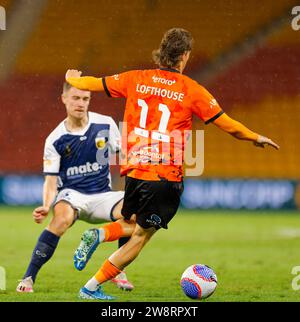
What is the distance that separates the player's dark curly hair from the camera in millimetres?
5582

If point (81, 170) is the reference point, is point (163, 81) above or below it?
above

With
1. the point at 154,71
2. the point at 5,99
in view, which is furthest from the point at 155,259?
the point at 5,99

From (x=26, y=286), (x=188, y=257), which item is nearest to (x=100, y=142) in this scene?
(x=26, y=286)

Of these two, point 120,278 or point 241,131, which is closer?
point 241,131

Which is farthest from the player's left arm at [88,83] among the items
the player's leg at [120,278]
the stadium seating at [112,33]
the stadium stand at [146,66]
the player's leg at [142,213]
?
the stadium seating at [112,33]

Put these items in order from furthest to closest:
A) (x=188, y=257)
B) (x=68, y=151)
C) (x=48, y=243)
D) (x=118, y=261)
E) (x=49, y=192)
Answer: (x=188, y=257)
(x=68, y=151)
(x=49, y=192)
(x=48, y=243)
(x=118, y=261)

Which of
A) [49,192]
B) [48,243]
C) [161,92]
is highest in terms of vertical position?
[161,92]

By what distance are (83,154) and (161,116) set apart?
1404mm

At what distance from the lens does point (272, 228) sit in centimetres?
1173

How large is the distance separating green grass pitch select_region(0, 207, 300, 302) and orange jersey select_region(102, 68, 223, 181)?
952mm

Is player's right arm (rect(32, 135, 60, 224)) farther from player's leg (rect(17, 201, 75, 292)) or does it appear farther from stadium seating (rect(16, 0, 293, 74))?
stadium seating (rect(16, 0, 293, 74))

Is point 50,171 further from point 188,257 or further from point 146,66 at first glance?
point 146,66

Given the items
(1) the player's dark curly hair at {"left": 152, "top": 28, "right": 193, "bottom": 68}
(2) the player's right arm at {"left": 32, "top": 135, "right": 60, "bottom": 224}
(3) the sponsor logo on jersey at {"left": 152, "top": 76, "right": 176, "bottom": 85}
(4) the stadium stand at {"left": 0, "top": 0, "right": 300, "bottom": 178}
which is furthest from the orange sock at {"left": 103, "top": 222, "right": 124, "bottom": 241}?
(4) the stadium stand at {"left": 0, "top": 0, "right": 300, "bottom": 178}

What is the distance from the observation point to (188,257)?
28.8 ft
